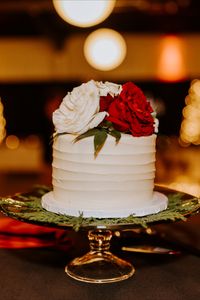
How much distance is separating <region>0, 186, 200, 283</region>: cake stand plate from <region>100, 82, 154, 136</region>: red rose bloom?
242 millimetres

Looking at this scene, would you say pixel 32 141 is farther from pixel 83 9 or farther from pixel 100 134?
pixel 100 134

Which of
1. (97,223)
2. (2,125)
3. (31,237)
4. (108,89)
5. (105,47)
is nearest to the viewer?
(97,223)

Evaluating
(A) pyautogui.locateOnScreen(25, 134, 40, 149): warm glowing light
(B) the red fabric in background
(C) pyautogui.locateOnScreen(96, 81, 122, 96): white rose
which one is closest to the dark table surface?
(B) the red fabric in background

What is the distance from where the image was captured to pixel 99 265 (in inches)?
60.9

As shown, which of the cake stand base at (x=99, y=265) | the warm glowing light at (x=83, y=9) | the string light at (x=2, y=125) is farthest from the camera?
the string light at (x=2, y=125)

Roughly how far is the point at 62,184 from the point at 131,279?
0.33m

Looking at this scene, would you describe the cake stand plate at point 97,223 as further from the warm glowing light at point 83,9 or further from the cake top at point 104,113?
the warm glowing light at point 83,9

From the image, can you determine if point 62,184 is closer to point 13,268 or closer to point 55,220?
point 55,220

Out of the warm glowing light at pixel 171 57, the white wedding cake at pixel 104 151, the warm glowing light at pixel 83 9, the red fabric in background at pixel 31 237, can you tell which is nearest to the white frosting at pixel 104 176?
the white wedding cake at pixel 104 151

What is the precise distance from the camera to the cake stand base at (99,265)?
145 centimetres

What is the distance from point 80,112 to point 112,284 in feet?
1.56

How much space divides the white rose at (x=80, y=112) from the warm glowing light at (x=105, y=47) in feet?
16.2

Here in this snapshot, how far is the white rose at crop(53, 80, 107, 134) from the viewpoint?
1.40 meters

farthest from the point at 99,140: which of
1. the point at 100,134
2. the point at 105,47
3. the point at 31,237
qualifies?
the point at 105,47
